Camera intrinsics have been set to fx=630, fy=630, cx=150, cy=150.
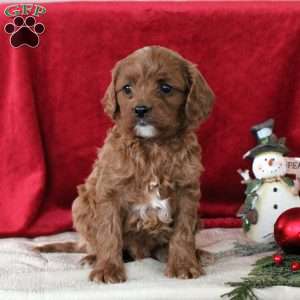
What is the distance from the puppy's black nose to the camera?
2.79 m

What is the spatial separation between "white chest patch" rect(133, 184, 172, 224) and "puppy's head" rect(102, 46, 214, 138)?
11.9 inches

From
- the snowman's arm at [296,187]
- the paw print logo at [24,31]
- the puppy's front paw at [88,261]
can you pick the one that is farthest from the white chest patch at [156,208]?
the paw print logo at [24,31]

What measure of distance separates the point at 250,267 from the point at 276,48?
1.45 meters

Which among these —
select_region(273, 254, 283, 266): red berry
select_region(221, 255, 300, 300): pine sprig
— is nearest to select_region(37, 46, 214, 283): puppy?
select_region(221, 255, 300, 300): pine sprig

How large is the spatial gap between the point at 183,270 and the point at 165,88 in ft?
2.81

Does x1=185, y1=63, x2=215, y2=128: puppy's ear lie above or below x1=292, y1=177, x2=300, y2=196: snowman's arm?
above

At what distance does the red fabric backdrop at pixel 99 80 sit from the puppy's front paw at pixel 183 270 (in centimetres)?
101

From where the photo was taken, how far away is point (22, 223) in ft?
12.4

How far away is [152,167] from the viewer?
3008 millimetres

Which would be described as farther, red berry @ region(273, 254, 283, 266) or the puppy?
red berry @ region(273, 254, 283, 266)

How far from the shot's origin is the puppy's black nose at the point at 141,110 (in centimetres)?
279

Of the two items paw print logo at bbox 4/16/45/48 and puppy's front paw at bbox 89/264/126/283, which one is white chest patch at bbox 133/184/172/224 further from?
paw print logo at bbox 4/16/45/48

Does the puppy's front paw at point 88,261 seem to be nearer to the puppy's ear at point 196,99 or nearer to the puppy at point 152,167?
the puppy at point 152,167

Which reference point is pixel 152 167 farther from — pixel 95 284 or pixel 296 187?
pixel 296 187
